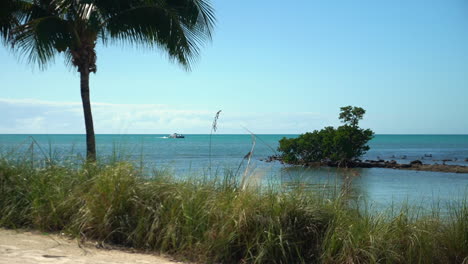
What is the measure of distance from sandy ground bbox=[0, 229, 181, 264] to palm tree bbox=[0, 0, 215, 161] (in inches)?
170

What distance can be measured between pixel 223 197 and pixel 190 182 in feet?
2.12

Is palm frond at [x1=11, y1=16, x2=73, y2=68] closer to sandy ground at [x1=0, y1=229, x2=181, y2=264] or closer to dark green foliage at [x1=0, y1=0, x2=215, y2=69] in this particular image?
dark green foliage at [x1=0, y1=0, x2=215, y2=69]

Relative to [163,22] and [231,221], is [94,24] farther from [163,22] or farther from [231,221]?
[231,221]

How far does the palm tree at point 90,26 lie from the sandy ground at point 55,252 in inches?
170

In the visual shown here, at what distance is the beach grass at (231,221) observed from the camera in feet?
19.6

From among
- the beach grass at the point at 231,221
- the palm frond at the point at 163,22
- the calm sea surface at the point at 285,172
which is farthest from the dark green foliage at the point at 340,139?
the beach grass at the point at 231,221

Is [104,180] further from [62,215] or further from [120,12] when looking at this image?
[120,12]

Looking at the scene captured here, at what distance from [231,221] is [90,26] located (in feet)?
21.1

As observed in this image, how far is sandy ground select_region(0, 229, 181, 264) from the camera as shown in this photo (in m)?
5.61

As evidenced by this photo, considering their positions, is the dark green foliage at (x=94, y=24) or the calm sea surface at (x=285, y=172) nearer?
the calm sea surface at (x=285, y=172)

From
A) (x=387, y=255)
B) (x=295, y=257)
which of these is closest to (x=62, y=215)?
(x=295, y=257)

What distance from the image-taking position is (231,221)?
20.3ft

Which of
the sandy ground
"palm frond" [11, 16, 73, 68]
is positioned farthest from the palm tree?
the sandy ground

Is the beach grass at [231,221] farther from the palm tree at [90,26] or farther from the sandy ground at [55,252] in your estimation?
the palm tree at [90,26]
